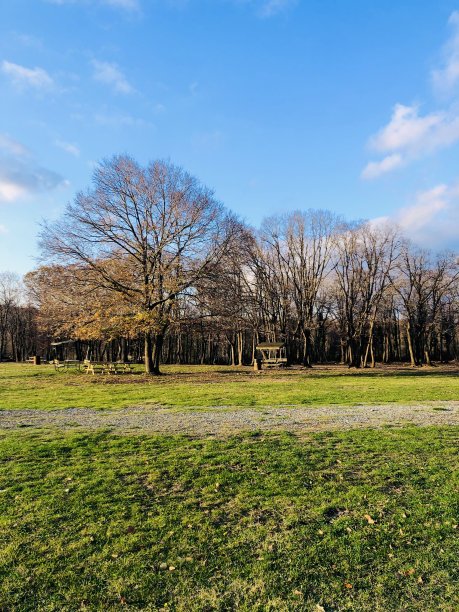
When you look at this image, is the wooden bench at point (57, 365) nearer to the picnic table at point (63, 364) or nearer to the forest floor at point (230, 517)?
the picnic table at point (63, 364)

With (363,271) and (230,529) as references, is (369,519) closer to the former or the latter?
(230,529)

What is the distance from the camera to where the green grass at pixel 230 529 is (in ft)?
10.9

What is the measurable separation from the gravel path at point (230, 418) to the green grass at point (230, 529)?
2.28m

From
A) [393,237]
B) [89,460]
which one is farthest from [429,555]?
[393,237]

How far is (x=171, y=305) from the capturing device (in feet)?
86.8

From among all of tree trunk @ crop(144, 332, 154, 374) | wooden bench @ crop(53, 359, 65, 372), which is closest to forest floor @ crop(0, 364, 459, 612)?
tree trunk @ crop(144, 332, 154, 374)

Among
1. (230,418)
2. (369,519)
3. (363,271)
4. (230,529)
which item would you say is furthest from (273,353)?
(230,529)

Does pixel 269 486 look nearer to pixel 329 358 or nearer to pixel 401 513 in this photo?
pixel 401 513

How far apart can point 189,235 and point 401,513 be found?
23.2m

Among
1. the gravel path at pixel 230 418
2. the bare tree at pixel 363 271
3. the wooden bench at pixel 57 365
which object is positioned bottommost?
the gravel path at pixel 230 418

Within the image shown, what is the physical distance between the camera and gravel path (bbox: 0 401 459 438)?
9.74 meters

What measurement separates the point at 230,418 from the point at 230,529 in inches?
261

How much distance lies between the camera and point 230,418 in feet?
36.2

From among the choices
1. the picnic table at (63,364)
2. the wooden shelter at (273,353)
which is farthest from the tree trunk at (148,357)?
the wooden shelter at (273,353)
